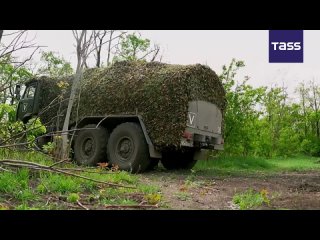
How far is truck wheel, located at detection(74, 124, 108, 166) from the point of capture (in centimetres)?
1138

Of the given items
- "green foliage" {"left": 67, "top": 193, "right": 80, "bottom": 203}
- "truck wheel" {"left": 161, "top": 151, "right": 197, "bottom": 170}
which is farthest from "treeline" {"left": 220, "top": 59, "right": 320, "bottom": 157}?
"green foliage" {"left": 67, "top": 193, "right": 80, "bottom": 203}

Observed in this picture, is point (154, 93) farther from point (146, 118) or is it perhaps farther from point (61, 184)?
point (61, 184)

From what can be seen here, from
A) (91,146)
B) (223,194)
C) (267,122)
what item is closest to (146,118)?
(91,146)

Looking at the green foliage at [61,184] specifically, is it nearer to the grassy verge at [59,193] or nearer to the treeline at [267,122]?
the grassy verge at [59,193]

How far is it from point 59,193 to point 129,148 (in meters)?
4.85

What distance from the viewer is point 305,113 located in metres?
40.2

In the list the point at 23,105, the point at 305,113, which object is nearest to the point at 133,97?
the point at 23,105

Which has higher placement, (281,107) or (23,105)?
(281,107)

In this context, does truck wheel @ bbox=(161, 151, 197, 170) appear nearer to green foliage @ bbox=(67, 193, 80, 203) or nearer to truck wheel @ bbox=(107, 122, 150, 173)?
truck wheel @ bbox=(107, 122, 150, 173)

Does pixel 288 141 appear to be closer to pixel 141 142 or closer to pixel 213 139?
pixel 213 139

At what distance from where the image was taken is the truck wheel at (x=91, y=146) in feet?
37.3

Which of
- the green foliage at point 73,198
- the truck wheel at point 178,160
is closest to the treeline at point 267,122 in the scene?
the truck wheel at point 178,160

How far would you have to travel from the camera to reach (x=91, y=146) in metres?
11.7
